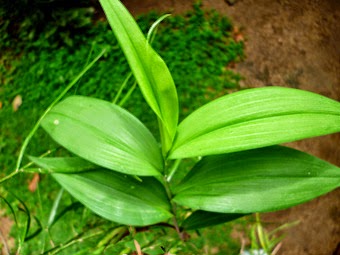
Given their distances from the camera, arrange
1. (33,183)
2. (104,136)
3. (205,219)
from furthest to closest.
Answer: (33,183) → (205,219) → (104,136)

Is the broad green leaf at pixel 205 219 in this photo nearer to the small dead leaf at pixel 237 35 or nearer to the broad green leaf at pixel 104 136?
the broad green leaf at pixel 104 136

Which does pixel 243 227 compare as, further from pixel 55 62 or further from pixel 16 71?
pixel 16 71

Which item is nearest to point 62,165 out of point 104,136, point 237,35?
point 104,136

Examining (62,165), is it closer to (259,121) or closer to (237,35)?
(259,121)

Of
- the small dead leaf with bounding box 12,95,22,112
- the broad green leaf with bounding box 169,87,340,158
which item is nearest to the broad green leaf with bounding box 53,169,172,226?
the broad green leaf with bounding box 169,87,340,158

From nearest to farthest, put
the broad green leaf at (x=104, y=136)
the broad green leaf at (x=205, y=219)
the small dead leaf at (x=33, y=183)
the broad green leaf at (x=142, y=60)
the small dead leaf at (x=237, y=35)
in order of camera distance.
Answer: the broad green leaf at (x=142, y=60) < the broad green leaf at (x=104, y=136) < the broad green leaf at (x=205, y=219) < the small dead leaf at (x=33, y=183) < the small dead leaf at (x=237, y=35)

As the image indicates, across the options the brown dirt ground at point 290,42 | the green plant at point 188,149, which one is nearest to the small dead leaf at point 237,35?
the brown dirt ground at point 290,42
